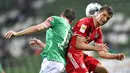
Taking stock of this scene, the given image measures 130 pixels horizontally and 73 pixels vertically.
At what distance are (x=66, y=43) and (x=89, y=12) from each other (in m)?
0.71

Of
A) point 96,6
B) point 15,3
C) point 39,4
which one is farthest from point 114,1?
point 96,6

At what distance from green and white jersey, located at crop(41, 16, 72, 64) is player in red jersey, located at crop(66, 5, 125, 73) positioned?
149mm

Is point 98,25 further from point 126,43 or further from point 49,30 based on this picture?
point 126,43

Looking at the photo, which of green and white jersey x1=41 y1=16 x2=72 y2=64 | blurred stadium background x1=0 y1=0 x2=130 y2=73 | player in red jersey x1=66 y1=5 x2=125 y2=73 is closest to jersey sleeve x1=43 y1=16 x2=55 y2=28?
green and white jersey x1=41 y1=16 x2=72 y2=64

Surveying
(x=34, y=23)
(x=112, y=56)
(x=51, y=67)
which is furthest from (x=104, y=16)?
(x=34, y=23)

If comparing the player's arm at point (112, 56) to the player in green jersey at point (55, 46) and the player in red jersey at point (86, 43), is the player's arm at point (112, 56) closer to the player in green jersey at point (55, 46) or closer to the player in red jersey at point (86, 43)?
the player in red jersey at point (86, 43)

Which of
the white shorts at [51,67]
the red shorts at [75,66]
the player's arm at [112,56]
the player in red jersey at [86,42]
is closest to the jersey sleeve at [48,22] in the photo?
the player in red jersey at [86,42]

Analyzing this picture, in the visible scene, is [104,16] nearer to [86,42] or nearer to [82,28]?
[82,28]

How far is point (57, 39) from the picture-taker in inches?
347

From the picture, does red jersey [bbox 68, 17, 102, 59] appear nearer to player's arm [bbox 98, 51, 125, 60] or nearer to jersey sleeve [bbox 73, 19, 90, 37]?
jersey sleeve [bbox 73, 19, 90, 37]

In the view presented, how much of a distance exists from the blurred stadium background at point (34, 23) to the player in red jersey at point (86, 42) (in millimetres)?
4854

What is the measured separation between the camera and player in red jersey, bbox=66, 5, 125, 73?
870 cm

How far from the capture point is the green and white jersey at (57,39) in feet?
28.8

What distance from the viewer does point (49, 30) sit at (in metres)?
8.93
